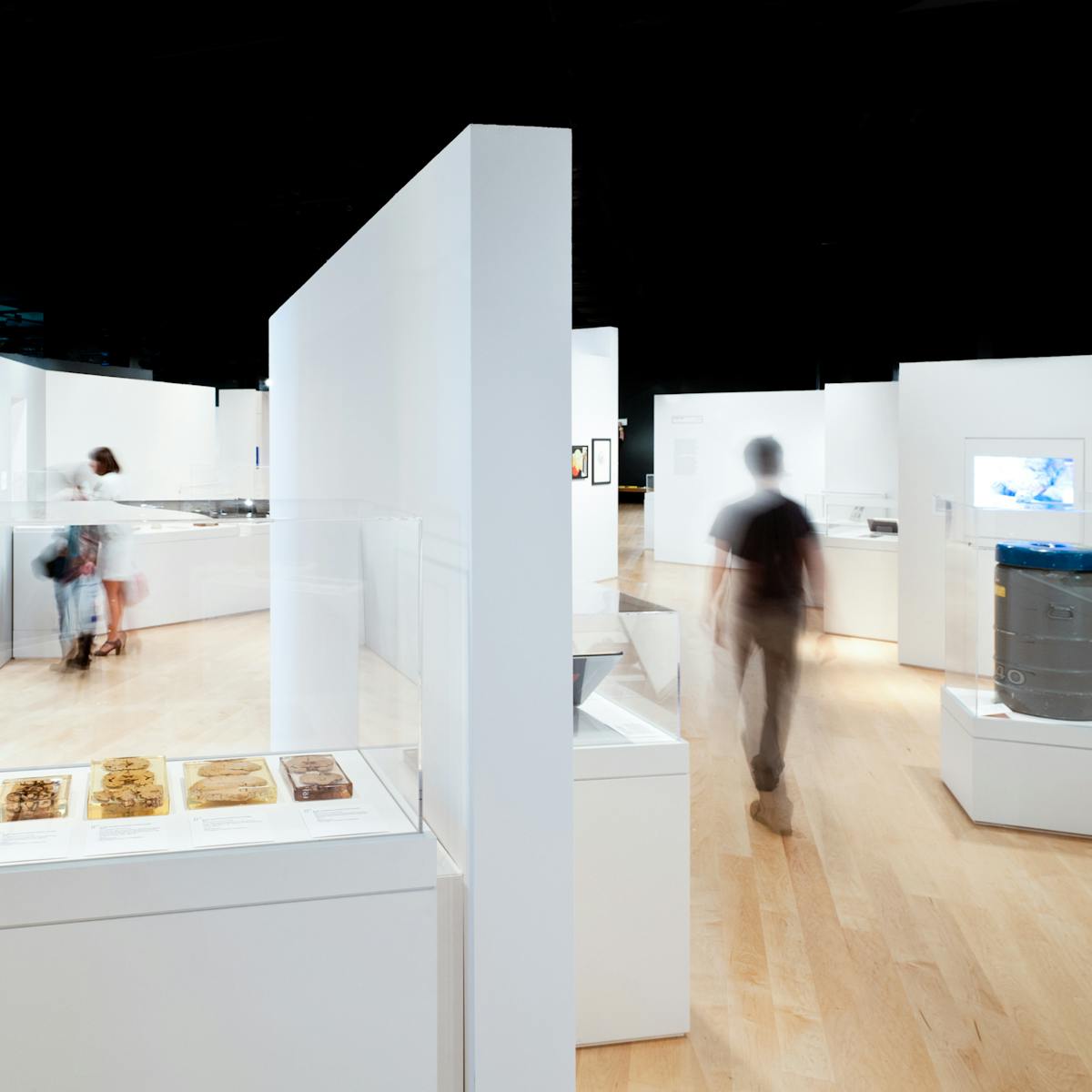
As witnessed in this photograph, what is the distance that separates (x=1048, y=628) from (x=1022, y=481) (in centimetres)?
376

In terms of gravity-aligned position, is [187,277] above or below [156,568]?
above

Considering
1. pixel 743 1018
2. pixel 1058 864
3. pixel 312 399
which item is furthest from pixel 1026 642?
pixel 312 399

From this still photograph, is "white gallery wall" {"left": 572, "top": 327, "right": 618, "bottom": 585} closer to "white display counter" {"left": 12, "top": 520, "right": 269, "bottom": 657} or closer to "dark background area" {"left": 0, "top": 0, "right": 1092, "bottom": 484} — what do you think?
"dark background area" {"left": 0, "top": 0, "right": 1092, "bottom": 484}

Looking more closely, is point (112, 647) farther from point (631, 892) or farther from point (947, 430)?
point (947, 430)

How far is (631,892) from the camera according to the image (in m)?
3.37

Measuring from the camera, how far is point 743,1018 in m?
3.47

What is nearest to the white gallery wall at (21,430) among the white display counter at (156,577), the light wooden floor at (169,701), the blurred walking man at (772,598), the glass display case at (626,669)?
the blurred walking man at (772,598)

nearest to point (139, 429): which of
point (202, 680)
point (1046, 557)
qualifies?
point (1046, 557)

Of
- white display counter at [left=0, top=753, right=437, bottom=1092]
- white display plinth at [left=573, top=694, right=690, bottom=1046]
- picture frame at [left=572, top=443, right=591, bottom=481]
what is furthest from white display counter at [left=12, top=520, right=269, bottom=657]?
picture frame at [left=572, top=443, right=591, bottom=481]

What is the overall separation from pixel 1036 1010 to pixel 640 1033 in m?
1.34

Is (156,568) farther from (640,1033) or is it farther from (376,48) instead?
(376,48)

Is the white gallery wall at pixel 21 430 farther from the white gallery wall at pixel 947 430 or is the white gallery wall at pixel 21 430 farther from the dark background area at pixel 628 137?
the white gallery wall at pixel 947 430

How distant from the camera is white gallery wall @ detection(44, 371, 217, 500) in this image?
13836 millimetres

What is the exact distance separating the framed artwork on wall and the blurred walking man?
878 centimetres
